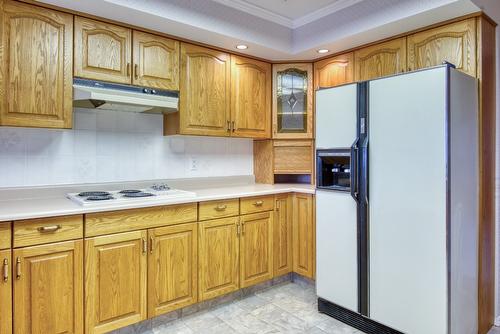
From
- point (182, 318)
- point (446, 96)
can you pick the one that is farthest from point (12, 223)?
point (446, 96)

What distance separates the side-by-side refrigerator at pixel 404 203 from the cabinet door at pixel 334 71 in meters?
0.72

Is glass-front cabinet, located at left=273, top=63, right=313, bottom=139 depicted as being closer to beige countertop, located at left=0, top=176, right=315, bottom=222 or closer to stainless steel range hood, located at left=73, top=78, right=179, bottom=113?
beige countertop, located at left=0, top=176, right=315, bottom=222

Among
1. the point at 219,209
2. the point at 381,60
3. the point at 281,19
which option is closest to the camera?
the point at 219,209

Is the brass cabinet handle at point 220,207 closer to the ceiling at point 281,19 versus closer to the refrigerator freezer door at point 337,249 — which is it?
the refrigerator freezer door at point 337,249

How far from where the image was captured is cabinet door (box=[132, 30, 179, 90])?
244 centimetres

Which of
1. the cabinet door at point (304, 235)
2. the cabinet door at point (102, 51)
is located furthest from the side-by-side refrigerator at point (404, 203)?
the cabinet door at point (102, 51)

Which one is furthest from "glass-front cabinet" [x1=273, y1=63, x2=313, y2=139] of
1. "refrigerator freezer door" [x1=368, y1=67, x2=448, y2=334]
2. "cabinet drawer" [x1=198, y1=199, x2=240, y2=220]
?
"refrigerator freezer door" [x1=368, y1=67, x2=448, y2=334]

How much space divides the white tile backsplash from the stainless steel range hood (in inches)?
6.5

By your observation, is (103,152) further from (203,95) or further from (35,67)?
(203,95)

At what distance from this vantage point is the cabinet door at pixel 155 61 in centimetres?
244

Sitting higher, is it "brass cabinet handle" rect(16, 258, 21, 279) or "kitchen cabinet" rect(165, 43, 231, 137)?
"kitchen cabinet" rect(165, 43, 231, 137)

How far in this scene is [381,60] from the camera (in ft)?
8.87

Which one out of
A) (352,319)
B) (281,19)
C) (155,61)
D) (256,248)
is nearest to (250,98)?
(281,19)

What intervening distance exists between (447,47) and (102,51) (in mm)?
2372
